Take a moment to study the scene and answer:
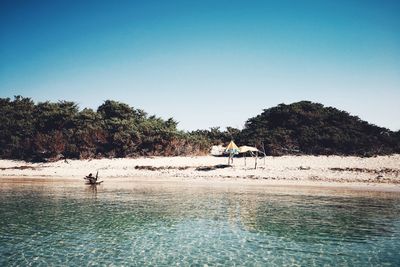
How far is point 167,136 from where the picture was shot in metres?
38.5

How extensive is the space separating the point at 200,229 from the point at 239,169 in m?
18.4

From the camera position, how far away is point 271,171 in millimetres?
30109

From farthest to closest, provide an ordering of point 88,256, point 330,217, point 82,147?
point 82,147
point 330,217
point 88,256

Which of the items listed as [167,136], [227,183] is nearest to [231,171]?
[227,183]

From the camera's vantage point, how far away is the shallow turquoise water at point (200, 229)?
9.75 m

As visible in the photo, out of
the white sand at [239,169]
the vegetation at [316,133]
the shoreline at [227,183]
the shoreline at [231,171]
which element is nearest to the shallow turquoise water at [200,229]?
the shoreline at [227,183]

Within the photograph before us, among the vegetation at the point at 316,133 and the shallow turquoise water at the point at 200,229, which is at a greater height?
the vegetation at the point at 316,133

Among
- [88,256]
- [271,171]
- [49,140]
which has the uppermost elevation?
[49,140]

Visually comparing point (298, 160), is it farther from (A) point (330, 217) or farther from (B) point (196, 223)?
(B) point (196, 223)

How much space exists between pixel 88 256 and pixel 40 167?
92.3ft

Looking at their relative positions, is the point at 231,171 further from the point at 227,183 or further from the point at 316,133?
the point at 316,133

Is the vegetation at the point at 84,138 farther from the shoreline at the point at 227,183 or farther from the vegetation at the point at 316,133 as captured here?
the vegetation at the point at 316,133

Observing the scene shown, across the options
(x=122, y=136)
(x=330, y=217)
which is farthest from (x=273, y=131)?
(x=330, y=217)

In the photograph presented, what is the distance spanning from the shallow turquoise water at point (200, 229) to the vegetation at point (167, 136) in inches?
575
